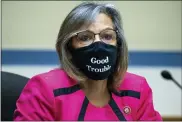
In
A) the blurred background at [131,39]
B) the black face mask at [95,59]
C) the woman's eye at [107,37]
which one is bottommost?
the blurred background at [131,39]

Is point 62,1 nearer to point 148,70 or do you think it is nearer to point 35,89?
point 148,70

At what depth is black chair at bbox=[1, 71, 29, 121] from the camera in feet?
4.15

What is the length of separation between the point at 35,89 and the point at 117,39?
398 millimetres

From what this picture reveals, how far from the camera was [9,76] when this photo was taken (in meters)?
1.34

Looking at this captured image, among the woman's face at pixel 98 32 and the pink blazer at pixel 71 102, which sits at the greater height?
the woman's face at pixel 98 32

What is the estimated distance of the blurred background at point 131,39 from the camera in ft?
7.96

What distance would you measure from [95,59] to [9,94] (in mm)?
451

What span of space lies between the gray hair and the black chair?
0.29 meters

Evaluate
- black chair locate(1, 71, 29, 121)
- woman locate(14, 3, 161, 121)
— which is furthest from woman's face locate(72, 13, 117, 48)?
black chair locate(1, 71, 29, 121)

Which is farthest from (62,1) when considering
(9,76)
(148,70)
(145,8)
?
(9,76)

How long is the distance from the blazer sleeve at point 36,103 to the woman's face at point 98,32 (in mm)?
215

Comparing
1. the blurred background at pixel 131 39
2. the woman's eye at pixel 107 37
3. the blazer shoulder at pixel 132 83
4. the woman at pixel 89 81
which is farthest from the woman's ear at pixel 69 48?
the blurred background at pixel 131 39

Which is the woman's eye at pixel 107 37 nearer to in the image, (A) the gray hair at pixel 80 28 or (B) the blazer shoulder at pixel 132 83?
(A) the gray hair at pixel 80 28

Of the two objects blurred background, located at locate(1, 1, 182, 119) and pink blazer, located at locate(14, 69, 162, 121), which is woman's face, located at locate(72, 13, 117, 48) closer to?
pink blazer, located at locate(14, 69, 162, 121)
